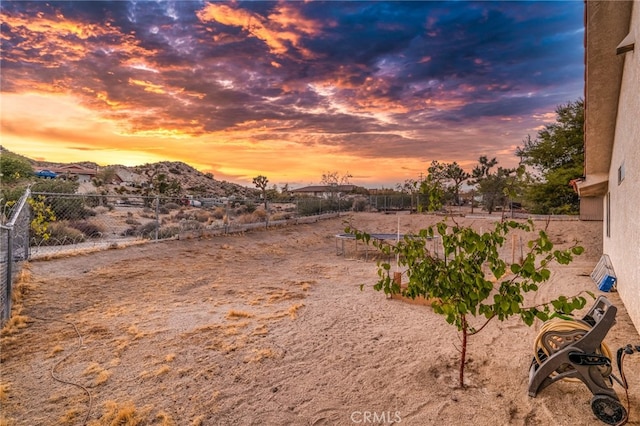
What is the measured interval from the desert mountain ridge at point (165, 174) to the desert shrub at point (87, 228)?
3688cm

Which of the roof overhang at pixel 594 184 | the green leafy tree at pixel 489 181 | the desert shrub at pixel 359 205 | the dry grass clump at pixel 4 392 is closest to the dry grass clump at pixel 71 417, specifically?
the dry grass clump at pixel 4 392

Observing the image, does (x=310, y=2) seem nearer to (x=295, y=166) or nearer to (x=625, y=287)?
(x=625, y=287)

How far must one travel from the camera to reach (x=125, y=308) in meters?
6.05

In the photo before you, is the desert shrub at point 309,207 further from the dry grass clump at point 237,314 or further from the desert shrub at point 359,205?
the dry grass clump at point 237,314

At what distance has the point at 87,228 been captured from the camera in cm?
1334

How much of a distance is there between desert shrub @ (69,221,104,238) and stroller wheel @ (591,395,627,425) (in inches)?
585

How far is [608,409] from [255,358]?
352 cm

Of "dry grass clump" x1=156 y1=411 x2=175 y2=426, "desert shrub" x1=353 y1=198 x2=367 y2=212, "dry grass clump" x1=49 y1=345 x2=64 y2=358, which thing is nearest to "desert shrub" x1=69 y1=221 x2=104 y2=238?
"dry grass clump" x1=49 y1=345 x2=64 y2=358

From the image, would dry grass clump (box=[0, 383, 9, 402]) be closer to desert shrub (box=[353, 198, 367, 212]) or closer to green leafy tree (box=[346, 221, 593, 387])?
green leafy tree (box=[346, 221, 593, 387])

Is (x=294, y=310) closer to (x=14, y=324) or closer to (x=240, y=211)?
(x=14, y=324)

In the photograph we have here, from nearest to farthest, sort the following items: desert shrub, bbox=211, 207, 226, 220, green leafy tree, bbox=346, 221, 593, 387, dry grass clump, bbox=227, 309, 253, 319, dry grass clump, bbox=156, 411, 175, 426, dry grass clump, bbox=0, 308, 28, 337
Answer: green leafy tree, bbox=346, 221, 593, 387
dry grass clump, bbox=156, 411, 175, 426
dry grass clump, bbox=0, 308, 28, 337
dry grass clump, bbox=227, 309, 253, 319
desert shrub, bbox=211, 207, 226, 220

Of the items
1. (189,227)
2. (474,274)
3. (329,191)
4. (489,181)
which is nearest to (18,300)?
(474,274)

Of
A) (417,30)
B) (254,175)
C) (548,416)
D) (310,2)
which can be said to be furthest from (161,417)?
(254,175)

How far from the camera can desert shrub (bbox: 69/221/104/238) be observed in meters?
13.0
